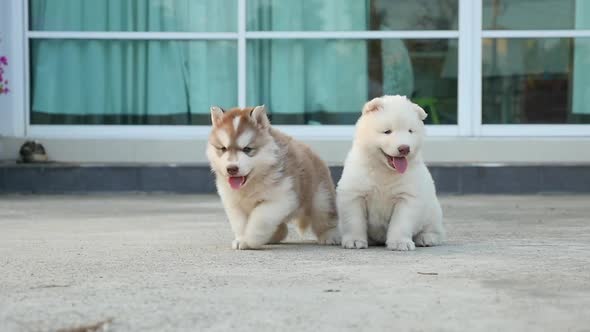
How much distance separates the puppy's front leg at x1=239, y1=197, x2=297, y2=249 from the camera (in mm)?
5207

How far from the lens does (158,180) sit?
949 centimetres

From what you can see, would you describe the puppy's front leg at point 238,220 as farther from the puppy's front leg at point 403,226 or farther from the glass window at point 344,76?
the glass window at point 344,76

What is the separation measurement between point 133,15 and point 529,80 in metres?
3.88

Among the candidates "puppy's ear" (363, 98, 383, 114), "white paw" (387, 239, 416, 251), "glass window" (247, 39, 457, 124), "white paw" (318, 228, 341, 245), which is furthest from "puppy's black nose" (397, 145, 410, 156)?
"glass window" (247, 39, 457, 124)

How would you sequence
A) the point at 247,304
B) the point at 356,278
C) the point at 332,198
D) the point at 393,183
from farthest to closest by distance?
1. the point at 332,198
2. the point at 393,183
3. the point at 356,278
4. the point at 247,304

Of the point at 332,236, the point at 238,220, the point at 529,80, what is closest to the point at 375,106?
the point at 332,236

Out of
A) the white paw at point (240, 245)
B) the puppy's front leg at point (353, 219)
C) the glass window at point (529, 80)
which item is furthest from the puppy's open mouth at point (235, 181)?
the glass window at point (529, 80)

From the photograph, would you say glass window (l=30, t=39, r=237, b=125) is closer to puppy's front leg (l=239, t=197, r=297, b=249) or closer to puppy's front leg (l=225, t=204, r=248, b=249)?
puppy's front leg (l=225, t=204, r=248, b=249)

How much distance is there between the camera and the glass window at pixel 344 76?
9977 millimetres

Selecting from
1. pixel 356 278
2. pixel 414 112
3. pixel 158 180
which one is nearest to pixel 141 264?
pixel 356 278

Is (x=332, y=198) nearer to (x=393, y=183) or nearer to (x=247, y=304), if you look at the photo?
(x=393, y=183)

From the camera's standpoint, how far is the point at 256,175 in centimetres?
527

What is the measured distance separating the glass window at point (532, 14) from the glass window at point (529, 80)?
0.44 feet

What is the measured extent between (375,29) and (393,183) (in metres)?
5.00
